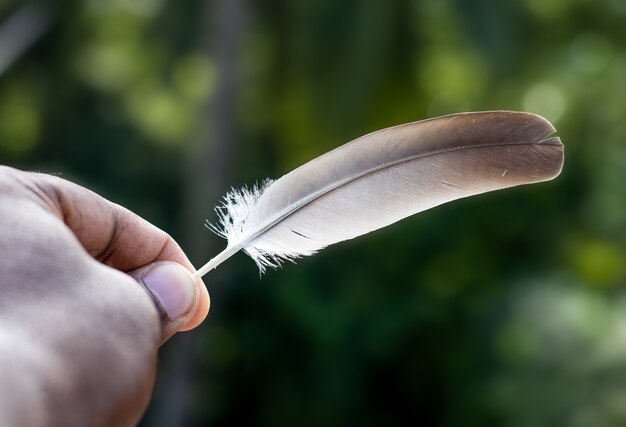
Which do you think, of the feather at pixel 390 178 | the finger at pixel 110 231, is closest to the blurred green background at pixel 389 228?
the feather at pixel 390 178

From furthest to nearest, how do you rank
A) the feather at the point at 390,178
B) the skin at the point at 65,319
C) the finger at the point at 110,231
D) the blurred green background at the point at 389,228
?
the blurred green background at the point at 389,228, the feather at the point at 390,178, the finger at the point at 110,231, the skin at the point at 65,319

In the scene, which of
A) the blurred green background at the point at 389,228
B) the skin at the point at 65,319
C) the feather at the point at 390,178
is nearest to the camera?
the skin at the point at 65,319

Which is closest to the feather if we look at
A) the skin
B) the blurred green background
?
the skin

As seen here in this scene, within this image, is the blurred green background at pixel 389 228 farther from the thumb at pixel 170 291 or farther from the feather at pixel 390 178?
the thumb at pixel 170 291

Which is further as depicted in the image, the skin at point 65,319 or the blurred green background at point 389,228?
the blurred green background at point 389,228

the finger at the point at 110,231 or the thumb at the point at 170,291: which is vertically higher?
the finger at the point at 110,231

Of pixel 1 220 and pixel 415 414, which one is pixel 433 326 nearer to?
pixel 415 414

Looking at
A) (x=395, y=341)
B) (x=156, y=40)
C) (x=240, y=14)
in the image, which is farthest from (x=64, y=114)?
(x=395, y=341)
